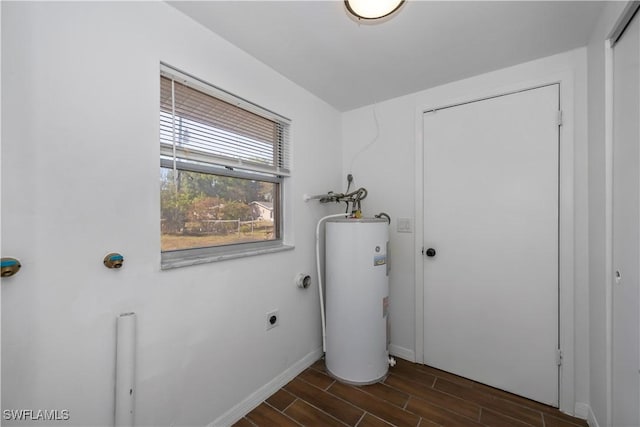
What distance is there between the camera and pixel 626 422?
112cm

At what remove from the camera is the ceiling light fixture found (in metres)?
1.10

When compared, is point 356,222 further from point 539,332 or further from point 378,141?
point 539,332

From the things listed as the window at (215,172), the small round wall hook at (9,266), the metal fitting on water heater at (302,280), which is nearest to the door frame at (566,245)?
the metal fitting on water heater at (302,280)

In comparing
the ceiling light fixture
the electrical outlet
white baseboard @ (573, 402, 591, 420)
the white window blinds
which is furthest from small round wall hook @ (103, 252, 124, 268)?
white baseboard @ (573, 402, 591, 420)

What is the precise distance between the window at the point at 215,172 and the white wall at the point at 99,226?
94 mm

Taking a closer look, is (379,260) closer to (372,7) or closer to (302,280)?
(302,280)

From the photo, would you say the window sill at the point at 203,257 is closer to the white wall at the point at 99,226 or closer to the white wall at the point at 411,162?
the white wall at the point at 99,226

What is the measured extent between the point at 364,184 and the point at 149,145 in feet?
5.73

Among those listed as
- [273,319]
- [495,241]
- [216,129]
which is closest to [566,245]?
[495,241]

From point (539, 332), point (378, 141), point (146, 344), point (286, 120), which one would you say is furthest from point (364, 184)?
point (146, 344)

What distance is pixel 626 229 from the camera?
3.70 feet

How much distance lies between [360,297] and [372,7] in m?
1.73

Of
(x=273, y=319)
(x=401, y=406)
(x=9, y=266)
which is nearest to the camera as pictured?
(x=9, y=266)

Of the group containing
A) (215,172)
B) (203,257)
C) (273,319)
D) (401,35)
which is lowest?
(273,319)
